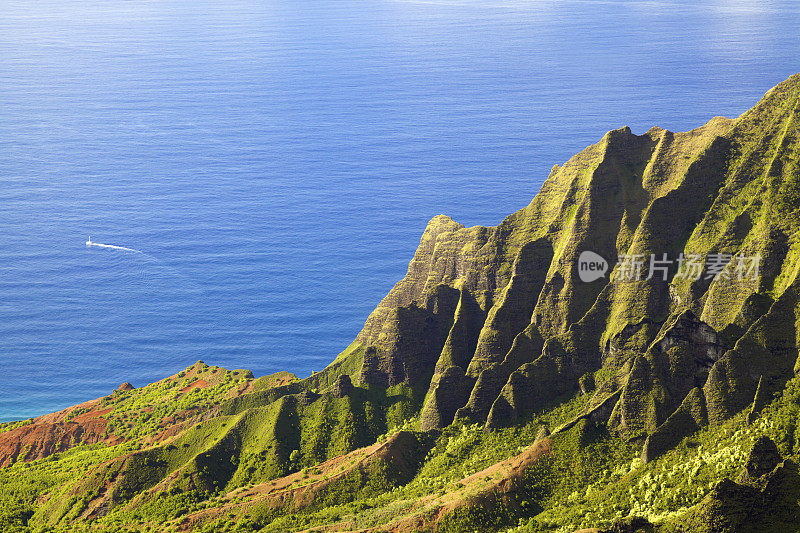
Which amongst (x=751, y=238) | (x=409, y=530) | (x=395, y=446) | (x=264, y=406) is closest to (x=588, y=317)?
(x=751, y=238)

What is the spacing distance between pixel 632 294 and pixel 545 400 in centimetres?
2130

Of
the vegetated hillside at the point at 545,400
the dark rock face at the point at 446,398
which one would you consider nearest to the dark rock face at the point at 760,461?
the vegetated hillside at the point at 545,400

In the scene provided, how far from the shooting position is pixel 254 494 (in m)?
150

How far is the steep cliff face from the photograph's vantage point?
135375 millimetres

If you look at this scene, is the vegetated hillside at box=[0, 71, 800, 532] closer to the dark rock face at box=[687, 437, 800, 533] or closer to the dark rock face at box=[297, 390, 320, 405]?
the dark rock face at box=[687, 437, 800, 533]

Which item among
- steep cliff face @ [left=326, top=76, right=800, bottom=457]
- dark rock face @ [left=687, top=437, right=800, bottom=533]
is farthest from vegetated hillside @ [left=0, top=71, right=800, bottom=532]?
steep cliff face @ [left=326, top=76, right=800, bottom=457]

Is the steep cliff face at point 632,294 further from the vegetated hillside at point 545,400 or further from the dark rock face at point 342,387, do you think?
the dark rock face at point 342,387

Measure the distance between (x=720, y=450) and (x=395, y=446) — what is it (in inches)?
1954

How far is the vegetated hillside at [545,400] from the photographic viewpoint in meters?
127

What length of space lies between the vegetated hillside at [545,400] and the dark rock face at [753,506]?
22 cm

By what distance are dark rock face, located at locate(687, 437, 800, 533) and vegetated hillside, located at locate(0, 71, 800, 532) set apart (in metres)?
0.22

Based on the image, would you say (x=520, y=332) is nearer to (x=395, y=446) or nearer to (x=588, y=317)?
(x=588, y=317)

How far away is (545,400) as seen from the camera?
15038 centimetres

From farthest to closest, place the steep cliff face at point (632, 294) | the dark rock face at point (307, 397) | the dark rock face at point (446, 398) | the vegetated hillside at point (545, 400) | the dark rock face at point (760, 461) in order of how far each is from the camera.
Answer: the dark rock face at point (307, 397), the dark rock face at point (446, 398), the steep cliff face at point (632, 294), the vegetated hillside at point (545, 400), the dark rock face at point (760, 461)
